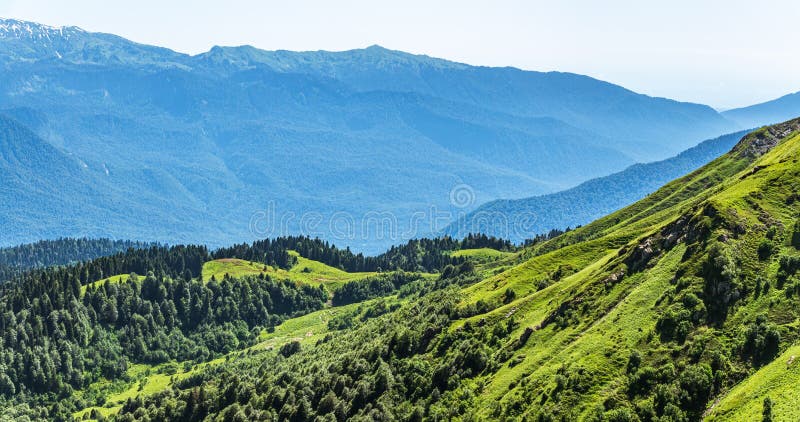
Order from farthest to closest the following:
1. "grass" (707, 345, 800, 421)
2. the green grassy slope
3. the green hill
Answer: the green grassy slope < the green hill < "grass" (707, 345, 800, 421)

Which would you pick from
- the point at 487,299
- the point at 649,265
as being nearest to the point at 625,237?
the point at 487,299

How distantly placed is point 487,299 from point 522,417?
160 ft

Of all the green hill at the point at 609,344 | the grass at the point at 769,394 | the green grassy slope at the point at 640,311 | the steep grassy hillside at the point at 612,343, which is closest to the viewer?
the grass at the point at 769,394

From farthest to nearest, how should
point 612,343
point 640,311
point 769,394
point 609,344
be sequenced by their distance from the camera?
point 640,311
point 609,344
point 612,343
point 769,394

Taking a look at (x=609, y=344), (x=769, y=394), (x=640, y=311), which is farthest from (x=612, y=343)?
(x=769, y=394)

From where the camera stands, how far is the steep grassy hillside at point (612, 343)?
77375 millimetres

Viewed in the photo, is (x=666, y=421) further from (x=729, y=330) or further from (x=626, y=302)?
(x=626, y=302)

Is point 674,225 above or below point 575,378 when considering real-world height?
above

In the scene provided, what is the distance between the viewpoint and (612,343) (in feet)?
293

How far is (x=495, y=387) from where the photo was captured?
327 feet

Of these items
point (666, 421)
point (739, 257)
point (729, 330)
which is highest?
point (739, 257)

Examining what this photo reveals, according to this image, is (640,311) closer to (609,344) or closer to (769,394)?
(609,344)

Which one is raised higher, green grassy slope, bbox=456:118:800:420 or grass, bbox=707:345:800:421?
green grassy slope, bbox=456:118:800:420

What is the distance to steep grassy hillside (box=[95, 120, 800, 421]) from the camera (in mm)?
77375
